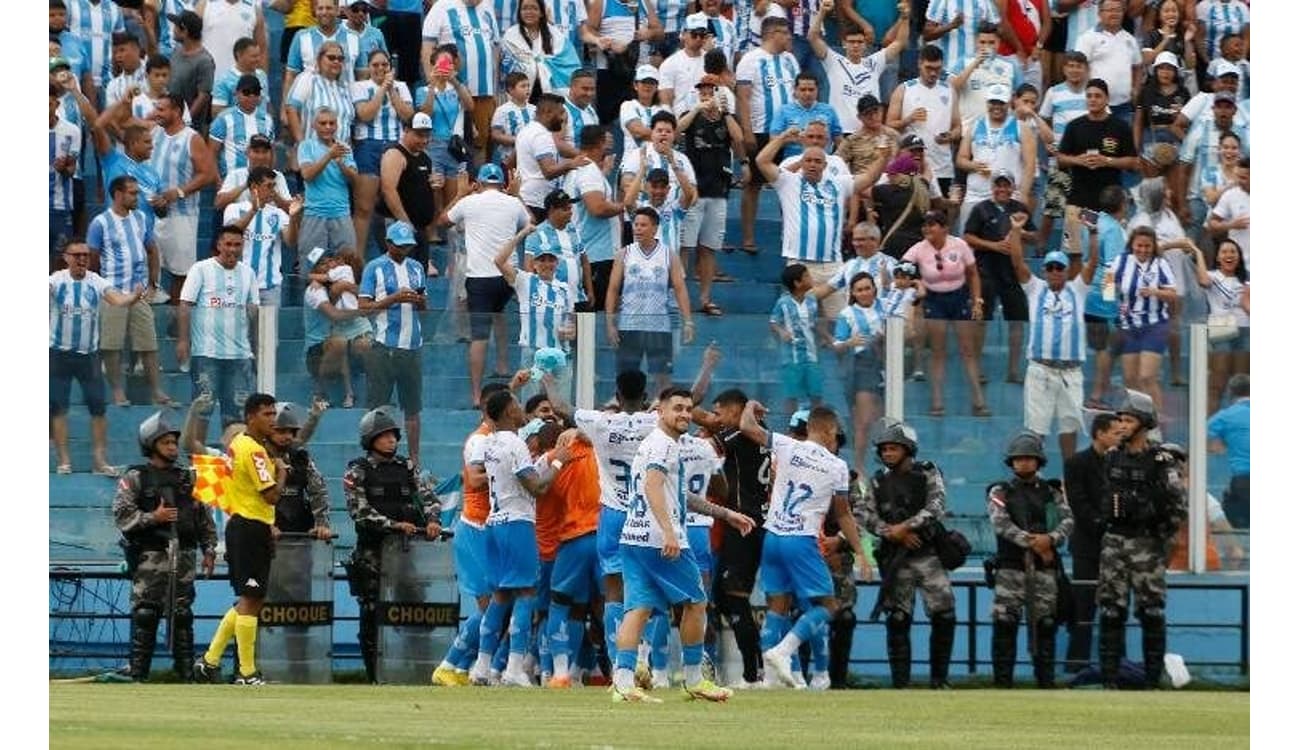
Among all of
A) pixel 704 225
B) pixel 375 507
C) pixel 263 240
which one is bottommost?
pixel 375 507

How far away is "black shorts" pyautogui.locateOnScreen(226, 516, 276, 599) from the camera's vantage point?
61.9 ft

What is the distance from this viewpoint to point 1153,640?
20328mm

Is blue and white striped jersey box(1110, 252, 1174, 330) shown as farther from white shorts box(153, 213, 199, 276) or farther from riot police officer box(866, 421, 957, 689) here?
white shorts box(153, 213, 199, 276)

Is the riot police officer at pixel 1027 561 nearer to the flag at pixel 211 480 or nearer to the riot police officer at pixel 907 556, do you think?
the riot police officer at pixel 907 556

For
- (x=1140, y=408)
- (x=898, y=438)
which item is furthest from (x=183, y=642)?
(x=1140, y=408)

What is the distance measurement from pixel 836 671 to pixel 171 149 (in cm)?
690

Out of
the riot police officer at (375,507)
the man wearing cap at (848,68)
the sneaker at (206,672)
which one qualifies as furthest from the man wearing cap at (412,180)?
the sneaker at (206,672)

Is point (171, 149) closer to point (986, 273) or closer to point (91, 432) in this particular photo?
point (91, 432)

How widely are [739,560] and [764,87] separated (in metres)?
5.93

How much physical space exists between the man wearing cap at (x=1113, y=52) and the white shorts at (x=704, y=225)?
158 inches

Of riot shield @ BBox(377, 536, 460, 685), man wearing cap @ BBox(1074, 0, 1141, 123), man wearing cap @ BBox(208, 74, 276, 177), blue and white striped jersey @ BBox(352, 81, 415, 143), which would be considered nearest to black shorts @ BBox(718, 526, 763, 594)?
riot shield @ BBox(377, 536, 460, 685)

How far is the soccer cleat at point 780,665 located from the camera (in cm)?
1883

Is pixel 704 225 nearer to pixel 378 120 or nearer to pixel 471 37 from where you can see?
pixel 471 37
